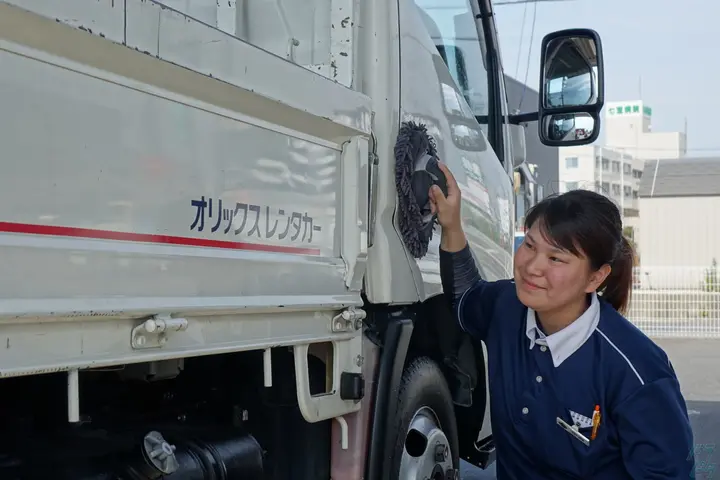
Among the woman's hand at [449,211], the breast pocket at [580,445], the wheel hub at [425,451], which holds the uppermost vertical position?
the woman's hand at [449,211]

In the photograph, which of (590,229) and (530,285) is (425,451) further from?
(590,229)

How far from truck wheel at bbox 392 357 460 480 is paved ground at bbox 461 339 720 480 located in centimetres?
276

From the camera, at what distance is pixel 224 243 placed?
2033mm

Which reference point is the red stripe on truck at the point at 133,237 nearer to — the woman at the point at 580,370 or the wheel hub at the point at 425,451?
the woman at the point at 580,370

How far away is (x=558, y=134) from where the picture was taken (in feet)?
12.9

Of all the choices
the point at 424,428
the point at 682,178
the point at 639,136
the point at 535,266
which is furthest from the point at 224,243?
the point at 639,136

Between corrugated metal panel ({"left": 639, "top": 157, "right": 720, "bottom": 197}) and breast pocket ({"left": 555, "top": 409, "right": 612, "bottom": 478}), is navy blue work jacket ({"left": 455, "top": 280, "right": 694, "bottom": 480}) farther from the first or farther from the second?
corrugated metal panel ({"left": 639, "top": 157, "right": 720, "bottom": 197})

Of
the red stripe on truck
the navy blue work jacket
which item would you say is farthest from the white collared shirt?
the red stripe on truck

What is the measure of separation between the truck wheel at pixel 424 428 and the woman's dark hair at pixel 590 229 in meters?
0.80

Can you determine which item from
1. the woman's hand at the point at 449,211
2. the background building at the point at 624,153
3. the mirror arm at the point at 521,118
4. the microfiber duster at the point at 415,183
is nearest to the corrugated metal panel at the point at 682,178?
the background building at the point at 624,153

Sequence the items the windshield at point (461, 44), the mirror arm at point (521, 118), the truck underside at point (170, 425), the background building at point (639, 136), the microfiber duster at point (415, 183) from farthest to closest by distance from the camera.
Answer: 1. the background building at point (639, 136)
2. the mirror arm at point (521, 118)
3. the windshield at point (461, 44)
4. the microfiber duster at point (415, 183)
5. the truck underside at point (170, 425)

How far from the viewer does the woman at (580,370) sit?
2.29 metres

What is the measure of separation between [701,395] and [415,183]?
26.7 feet

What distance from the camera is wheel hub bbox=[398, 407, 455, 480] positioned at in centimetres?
308
